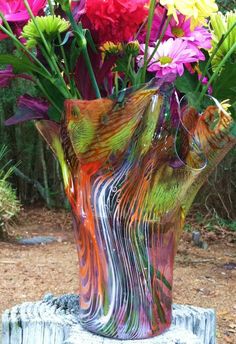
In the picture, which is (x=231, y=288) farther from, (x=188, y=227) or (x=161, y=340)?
(x=161, y=340)

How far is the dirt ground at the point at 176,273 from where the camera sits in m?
2.54

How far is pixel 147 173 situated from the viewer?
3.10 ft

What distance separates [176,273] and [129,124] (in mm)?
2183

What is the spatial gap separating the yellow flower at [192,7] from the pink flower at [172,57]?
0.05 metres

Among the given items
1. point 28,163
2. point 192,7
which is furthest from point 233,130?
point 28,163

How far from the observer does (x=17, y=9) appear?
93 centimetres

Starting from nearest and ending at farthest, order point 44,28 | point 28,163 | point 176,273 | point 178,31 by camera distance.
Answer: point 44,28, point 178,31, point 176,273, point 28,163

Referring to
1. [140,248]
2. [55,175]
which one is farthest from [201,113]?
[55,175]

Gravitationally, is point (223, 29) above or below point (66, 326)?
above

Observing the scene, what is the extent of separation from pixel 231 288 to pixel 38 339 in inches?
73.6

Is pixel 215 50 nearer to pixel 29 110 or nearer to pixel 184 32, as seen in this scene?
pixel 184 32

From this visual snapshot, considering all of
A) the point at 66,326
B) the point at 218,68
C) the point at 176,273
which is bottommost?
the point at 176,273

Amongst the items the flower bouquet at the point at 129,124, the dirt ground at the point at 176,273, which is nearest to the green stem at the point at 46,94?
the flower bouquet at the point at 129,124

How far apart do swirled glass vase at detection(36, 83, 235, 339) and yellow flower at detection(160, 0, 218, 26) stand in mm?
121
